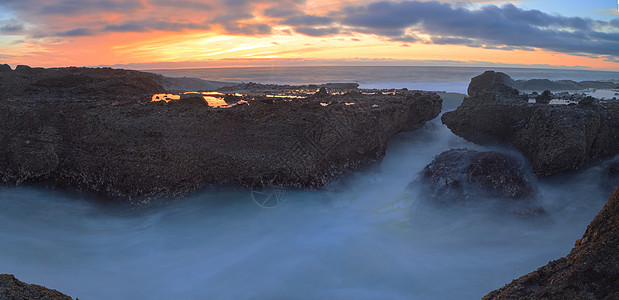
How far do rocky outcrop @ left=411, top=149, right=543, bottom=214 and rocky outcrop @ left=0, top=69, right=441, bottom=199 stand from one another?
1.19 m

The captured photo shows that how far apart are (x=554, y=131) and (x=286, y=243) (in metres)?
3.88

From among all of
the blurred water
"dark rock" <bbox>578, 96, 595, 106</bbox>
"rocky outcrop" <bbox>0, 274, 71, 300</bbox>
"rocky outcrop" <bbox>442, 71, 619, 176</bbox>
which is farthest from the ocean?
"rocky outcrop" <bbox>0, 274, 71, 300</bbox>

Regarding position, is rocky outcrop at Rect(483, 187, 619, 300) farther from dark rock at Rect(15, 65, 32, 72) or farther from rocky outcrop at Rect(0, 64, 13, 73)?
rocky outcrop at Rect(0, 64, 13, 73)

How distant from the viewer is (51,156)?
5.18 m

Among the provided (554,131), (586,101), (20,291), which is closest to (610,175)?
(554,131)

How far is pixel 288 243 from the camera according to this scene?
459 cm

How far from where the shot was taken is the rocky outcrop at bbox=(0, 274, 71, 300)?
6.45 ft

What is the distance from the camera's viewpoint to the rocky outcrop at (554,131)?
4.88m

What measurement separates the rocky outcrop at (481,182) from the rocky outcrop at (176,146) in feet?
3.91

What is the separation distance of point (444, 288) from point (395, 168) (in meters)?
2.61

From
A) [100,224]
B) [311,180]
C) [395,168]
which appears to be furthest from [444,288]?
[100,224]

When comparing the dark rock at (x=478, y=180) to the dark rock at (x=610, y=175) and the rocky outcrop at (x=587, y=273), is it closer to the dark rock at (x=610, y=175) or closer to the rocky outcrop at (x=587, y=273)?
the dark rock at (x=610, y=175)

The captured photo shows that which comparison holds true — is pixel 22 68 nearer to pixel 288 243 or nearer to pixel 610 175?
pixel 288 243

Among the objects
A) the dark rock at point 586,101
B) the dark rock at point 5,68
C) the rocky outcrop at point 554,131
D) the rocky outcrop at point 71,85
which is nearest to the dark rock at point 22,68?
the rocky outcrop at point 71,85
